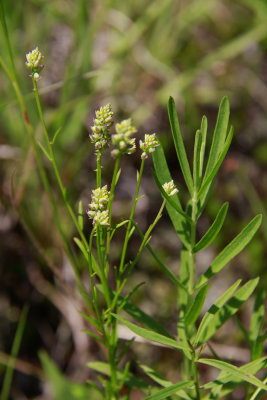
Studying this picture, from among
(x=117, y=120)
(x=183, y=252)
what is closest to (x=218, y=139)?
(x=183, y=252)

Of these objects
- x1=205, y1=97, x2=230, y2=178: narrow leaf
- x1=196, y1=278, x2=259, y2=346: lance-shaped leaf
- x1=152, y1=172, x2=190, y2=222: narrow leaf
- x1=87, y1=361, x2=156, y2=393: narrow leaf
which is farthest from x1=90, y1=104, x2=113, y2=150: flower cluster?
x1=87, y1=361, x2=156, y2=393: narrow leaf

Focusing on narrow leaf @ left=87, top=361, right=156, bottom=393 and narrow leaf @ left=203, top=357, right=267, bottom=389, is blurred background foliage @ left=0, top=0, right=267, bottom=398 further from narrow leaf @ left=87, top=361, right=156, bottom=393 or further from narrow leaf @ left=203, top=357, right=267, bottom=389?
narrow leaf @ left=203, top=357, right=267, bottom=389

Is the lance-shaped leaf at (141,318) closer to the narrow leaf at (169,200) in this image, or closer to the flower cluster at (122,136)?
the narrow leaf at (169,200)

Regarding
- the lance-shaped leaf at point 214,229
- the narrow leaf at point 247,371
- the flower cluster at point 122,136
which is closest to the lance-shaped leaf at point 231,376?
the narrow leaf at point 247,371

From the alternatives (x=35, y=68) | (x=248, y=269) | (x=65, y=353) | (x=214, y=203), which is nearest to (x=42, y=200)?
(x=65, y=353)

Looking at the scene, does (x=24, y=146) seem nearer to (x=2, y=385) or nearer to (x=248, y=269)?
(x=2, y=385)

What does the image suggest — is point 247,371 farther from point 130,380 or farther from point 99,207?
point 99,207
